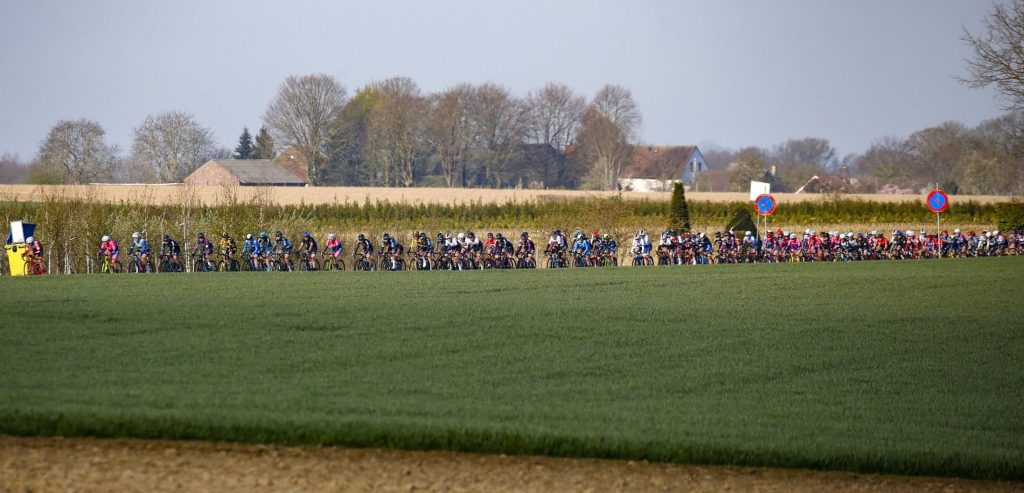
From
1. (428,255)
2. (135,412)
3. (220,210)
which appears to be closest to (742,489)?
(135,412)

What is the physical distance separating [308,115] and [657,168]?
37.1 meters

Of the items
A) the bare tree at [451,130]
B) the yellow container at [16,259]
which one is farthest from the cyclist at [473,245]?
the bare tree at [451,130]

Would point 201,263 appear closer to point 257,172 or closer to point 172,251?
point 172,251

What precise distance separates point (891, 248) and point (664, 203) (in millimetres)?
17813

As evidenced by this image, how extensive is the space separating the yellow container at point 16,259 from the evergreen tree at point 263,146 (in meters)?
68.5

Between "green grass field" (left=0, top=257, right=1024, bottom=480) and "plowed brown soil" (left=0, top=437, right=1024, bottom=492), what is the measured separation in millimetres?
121

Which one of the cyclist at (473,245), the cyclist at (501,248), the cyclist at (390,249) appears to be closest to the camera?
the cyclist at (390,249)

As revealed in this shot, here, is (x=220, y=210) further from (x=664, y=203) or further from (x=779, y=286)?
(x=664, y=203)

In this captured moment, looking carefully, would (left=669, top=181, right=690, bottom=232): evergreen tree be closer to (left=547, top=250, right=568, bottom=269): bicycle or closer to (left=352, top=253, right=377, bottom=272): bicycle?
(left=547, top=250, right=568, bottom=269): bicycle

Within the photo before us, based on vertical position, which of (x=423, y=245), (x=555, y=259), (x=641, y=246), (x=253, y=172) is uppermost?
(x=253, y=172)

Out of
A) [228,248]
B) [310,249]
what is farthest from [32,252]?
[310,249]

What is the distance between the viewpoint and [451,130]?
98438 mm

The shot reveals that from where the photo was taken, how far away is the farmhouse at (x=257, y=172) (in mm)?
88500

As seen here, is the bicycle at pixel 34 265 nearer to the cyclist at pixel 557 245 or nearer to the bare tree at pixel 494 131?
the cyclist at pixel 557 245
